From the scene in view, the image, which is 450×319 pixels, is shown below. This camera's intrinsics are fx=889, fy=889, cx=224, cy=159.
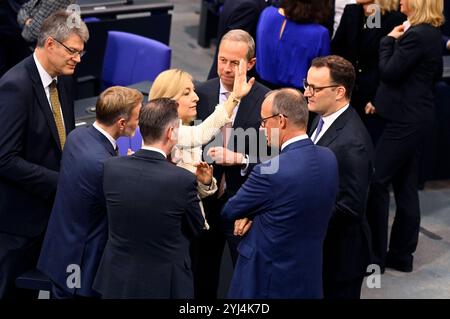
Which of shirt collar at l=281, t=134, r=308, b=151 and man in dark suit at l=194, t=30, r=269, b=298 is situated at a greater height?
shirt collar at l=281, t=134, r=308, b=151

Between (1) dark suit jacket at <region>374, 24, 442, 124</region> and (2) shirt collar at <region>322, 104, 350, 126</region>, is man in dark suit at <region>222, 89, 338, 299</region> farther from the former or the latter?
(1) dark suit jacket at <region>374, 24, 442, 124</region>

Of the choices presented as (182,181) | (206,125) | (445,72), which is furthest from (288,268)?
(445,72)

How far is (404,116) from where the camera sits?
5.26 m

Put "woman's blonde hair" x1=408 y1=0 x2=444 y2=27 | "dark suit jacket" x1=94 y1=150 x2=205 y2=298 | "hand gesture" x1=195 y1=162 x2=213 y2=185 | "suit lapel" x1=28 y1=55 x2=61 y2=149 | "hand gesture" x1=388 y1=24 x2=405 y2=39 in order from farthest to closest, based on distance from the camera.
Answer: "hand gesture" x1=388 y1=24 x2=405 y2=39, "woman's blonde hair" x1=408 y1=0 x2=444 y2=27, "suit lapel" x1=28 y1=55 x2=61 y2=149, "hand gesture" x1=195 y1=162 x2=213 y2=185, "dark suit jacket" x1=94 y1=150 x2=205 y2=298

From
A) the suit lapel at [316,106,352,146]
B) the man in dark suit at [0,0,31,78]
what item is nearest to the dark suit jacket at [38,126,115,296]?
the suit lapel at [316,106,352,146]

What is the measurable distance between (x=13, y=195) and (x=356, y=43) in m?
2.44

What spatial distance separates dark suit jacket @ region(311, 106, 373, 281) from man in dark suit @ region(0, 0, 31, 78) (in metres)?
3.74

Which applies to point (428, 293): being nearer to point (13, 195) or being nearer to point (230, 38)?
point (230, 38)

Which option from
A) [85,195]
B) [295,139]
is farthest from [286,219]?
[85,195]

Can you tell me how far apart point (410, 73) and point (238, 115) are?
1.25m

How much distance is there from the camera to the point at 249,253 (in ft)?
12.4

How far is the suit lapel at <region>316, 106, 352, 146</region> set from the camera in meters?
4.13

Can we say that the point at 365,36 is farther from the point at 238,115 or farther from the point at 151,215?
the point at 151,215

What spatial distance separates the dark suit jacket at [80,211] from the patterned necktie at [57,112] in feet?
1.51
